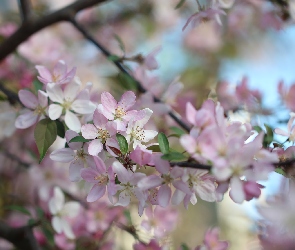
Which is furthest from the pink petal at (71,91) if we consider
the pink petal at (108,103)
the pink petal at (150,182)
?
the pink petal at (150,182)

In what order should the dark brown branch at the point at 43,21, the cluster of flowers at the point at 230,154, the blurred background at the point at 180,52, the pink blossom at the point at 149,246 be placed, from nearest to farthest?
the cluster of flowers at the point at 230,154, the pink blossom at the point at 149,246, the dark brown branch at the point at 43,21, the blurred background at the point at 180,52

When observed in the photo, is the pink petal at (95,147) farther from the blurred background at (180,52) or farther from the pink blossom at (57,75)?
the blurred background at (180,52)

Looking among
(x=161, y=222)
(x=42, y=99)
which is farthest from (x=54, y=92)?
(x=161, y=222)

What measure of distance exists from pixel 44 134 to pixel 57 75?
100mm

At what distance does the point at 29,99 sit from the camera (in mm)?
729

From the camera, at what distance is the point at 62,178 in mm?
1233

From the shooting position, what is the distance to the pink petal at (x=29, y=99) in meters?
0.73

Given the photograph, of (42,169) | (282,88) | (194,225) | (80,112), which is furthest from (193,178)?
(194,225)

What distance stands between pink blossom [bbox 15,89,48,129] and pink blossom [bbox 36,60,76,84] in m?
0.04

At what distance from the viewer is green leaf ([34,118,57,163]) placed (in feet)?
2.19

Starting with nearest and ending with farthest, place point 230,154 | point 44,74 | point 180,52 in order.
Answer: point 230,154
point 44,74
point 180,52

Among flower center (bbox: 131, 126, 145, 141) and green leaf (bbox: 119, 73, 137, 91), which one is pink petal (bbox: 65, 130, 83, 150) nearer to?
flower center (bbox: 131, 126, 145, 141)

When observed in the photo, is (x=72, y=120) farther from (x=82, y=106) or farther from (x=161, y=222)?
(x=161, y=222)

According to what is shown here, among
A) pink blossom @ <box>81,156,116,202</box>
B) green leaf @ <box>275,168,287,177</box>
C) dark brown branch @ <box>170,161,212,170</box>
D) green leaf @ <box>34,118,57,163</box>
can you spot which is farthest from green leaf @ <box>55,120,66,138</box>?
green leaf @ <box>275,168,287,177</box>
